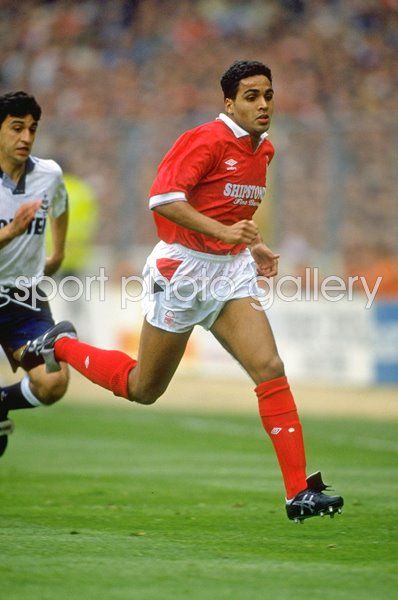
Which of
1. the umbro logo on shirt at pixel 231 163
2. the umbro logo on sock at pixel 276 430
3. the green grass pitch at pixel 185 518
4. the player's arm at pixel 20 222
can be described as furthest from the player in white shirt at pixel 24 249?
the umbro logo on sock at pixel 276 430

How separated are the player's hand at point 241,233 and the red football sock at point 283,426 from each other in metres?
0.79

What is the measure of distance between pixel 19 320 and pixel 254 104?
2.50m

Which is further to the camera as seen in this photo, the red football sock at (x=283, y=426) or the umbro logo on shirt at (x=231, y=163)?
the umbro logo on shirt at (x=231, y=163)

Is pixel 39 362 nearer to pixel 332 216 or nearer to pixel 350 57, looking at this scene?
pixel 332 216

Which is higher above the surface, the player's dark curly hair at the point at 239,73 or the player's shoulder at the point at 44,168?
the player's dark curly hair at the point at 239,73

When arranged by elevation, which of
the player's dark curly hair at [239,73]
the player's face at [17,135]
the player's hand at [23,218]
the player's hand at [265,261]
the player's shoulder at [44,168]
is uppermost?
the player's dark curly hair at [239,73]

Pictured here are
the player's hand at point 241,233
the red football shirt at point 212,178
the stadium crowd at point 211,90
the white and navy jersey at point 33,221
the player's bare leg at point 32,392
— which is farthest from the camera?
the stadium crowd at point 211,90

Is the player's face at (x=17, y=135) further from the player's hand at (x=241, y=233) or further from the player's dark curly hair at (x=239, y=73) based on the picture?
the player's hand at (x=241, y=233)

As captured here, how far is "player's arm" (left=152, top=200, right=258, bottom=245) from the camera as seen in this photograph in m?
6.63

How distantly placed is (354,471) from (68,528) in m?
4.00

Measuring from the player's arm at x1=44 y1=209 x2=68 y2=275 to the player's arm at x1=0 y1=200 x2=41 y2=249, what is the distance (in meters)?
0.99

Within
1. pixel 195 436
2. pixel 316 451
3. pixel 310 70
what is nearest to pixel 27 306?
pixel 316 451

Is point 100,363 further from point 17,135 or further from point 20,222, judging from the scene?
point 17,135

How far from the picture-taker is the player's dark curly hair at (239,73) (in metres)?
6.96
